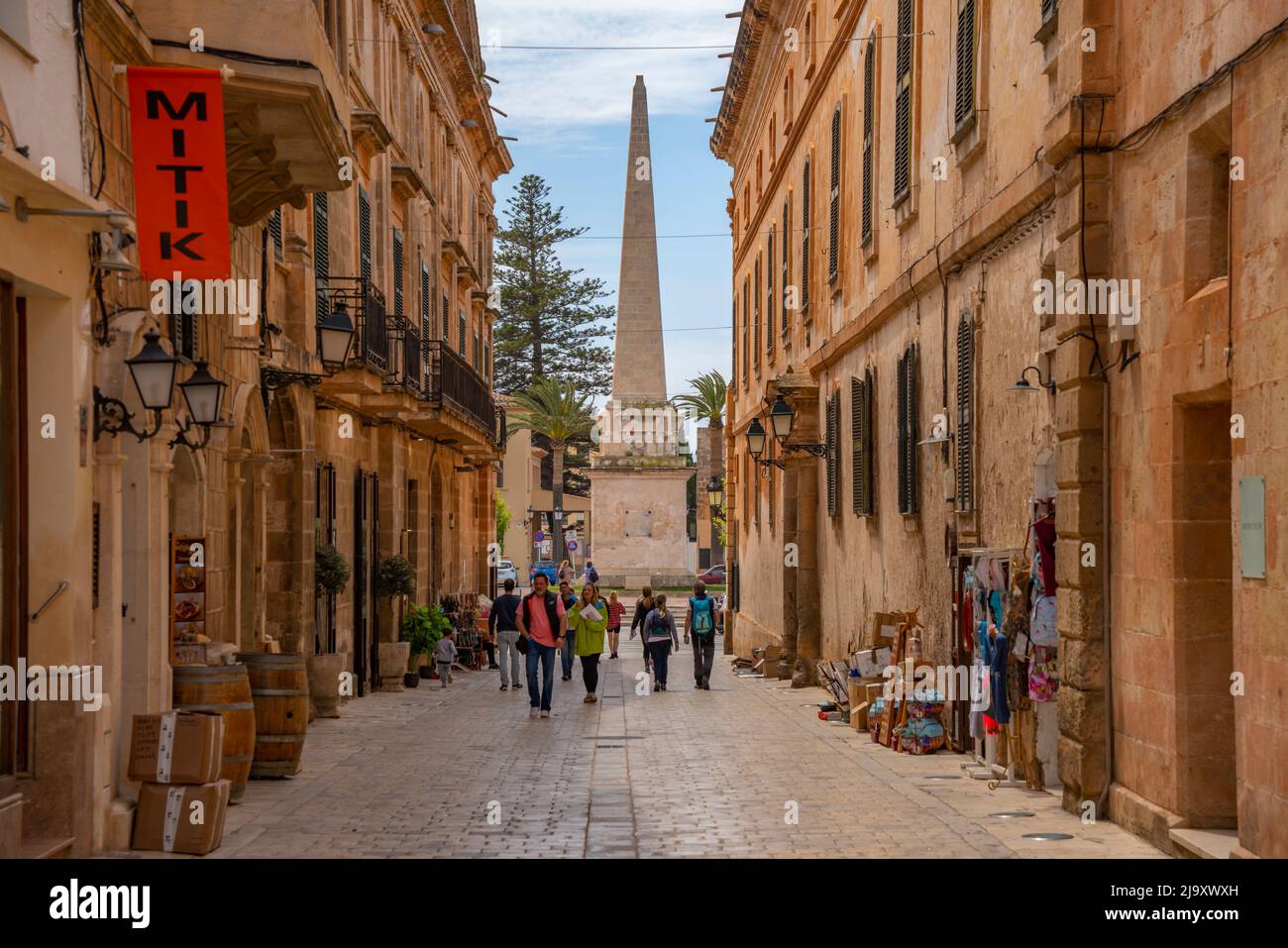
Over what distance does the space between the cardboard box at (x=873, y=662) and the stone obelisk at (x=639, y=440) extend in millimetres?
32144

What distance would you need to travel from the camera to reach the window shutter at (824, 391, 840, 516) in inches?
902

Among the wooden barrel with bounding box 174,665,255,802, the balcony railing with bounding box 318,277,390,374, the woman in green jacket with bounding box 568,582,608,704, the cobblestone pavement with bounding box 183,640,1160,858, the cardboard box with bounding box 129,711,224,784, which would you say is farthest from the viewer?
the woman in green jacket with bounding box 568,582,608,704

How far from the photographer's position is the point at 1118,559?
409 inches

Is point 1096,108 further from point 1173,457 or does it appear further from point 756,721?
point 756,721

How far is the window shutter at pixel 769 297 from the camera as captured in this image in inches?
1230

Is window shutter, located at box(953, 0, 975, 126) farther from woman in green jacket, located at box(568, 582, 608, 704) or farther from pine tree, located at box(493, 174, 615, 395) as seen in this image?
pine tree, located at box(493, 174, 615, 395)

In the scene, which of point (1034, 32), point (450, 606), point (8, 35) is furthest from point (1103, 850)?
point (450, 606)

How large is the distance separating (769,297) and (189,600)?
20.6 meters

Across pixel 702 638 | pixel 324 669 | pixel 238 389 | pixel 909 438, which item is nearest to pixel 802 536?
pixel 702 638

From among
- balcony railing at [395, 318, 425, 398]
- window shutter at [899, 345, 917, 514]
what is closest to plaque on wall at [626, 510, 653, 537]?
balcony railing at [395, 318, 425, 398]

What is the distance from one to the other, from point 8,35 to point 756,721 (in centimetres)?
1241

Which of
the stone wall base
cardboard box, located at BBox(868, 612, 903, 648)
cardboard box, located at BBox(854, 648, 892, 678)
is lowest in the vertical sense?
the stone wall base

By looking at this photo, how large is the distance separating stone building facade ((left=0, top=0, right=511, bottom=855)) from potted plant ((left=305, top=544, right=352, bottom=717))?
323 millimetres

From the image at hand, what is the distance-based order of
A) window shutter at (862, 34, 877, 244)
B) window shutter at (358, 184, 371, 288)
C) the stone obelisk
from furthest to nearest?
the stone obelisk → window shutter at (358, 184, 371, 288) → window shutter at (862, 34, 877, 244)
